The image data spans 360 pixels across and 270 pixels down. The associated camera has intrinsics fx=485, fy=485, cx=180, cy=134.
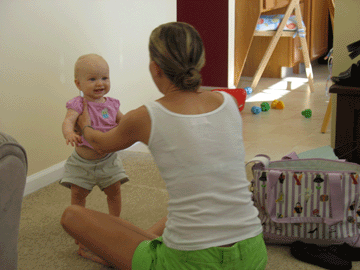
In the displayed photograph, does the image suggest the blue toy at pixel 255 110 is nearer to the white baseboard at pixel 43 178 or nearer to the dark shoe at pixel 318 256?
the white baseboard at pixel 43 178

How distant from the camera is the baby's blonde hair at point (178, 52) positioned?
1104mm

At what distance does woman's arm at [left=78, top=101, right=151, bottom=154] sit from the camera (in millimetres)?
1129

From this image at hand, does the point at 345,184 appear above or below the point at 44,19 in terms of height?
below

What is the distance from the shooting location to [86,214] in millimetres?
1416

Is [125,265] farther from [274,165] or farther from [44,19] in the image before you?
[44,19]

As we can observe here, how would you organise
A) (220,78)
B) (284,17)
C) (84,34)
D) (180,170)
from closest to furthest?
(180,170)
(84,34)
(284,17)
(220,78)

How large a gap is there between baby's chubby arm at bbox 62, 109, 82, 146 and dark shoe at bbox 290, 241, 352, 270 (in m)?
0.80

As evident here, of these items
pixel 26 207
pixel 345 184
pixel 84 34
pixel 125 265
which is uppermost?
pixel 84 34

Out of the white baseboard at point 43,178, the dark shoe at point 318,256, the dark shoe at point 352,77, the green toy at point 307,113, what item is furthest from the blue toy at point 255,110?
the dark shoe at point 318,256

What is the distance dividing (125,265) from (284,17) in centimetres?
350

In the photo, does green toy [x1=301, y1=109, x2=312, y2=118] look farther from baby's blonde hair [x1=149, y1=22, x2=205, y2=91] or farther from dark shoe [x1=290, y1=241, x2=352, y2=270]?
baby's blonde hair [x1=149, y1=22, x2=205, y2=91]

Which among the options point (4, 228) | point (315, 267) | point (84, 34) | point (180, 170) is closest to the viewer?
point (4, 228)

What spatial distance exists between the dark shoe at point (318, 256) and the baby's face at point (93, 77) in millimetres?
855

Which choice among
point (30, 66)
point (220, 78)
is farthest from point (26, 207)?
point (220, 78)
